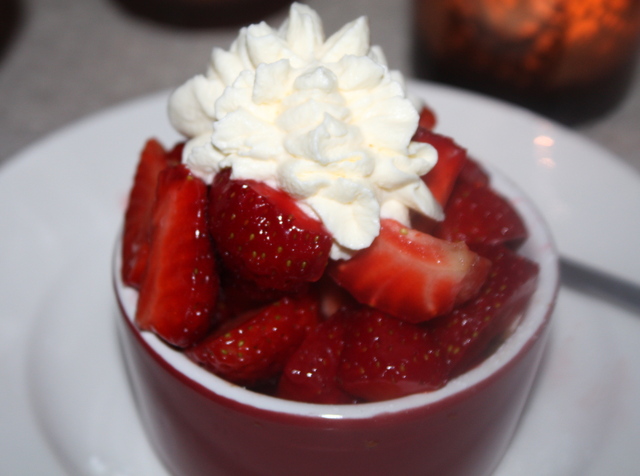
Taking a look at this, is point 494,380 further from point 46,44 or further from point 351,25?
point 46,44

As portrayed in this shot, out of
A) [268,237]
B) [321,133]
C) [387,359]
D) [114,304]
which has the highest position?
[321,133]

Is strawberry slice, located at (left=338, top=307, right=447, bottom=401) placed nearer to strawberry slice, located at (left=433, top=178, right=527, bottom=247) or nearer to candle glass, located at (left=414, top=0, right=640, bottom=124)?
strawberry slice, located at (left=433, top=178, right=527, bottom=247)

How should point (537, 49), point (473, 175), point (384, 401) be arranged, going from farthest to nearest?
point (537, 49) < point (473, 175) < point (384, 401)

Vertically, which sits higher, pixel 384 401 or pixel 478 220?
pixel 478 220

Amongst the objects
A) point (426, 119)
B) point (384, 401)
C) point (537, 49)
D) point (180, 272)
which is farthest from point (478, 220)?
point (537, 49)

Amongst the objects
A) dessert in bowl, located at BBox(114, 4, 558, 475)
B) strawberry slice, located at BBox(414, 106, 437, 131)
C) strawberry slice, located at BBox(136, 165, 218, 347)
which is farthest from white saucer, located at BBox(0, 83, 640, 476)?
strawberry slice, located at BBox(414, 106, 437, 131)

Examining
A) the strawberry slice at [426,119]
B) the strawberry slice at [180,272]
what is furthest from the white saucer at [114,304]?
the strawberry slice at [426,119]

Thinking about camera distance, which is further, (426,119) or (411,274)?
(426,119)

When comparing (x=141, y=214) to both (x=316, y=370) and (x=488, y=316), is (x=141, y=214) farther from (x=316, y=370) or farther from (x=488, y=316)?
(x=488, y=316)
